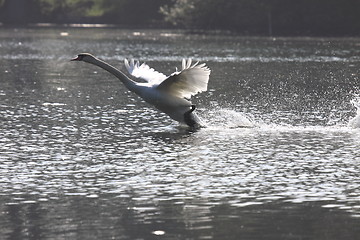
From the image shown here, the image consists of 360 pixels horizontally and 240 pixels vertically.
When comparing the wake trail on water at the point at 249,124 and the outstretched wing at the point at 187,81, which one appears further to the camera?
the wake trail on water at the point at 249,124

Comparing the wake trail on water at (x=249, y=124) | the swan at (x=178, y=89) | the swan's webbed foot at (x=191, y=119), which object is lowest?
the wake trail on water at (x=249, y=124)

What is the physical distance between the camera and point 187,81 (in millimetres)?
21625

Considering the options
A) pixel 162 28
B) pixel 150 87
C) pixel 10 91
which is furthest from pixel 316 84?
pixel 162 28

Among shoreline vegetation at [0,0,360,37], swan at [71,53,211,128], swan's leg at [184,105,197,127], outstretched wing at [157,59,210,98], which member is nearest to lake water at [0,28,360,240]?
swan's leg at [184,105,197,127]

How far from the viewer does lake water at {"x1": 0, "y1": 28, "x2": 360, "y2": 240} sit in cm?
1241

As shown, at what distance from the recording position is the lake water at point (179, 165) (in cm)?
1241

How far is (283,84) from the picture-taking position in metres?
36.5

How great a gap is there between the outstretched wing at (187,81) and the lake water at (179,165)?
0.88 m

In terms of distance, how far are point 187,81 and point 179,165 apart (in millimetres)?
5125

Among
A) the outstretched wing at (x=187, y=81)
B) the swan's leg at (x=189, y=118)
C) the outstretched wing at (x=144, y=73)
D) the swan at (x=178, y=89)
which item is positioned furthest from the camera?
the outstretched wing at (x=144, y=73)

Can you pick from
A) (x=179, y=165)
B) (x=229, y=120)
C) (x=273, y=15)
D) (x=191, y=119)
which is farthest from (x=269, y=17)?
(x=179, y=165)

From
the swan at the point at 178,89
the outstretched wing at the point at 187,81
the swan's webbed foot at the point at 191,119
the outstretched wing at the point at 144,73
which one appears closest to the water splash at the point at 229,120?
the swan's webbed foot at the point at 191,119

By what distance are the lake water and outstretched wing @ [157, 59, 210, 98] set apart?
2.90 ft

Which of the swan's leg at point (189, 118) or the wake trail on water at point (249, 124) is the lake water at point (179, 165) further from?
the swan's leg at point (189, 118)
